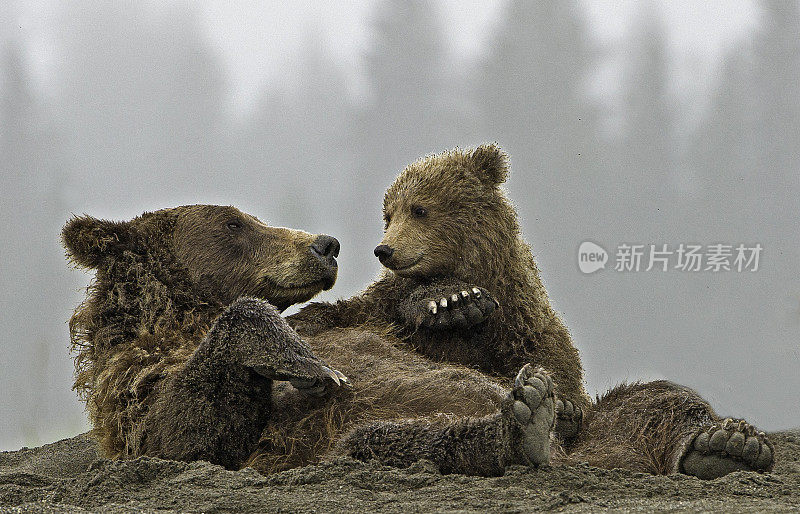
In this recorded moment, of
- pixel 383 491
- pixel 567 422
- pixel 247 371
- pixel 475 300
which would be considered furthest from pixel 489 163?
pixel 383 491

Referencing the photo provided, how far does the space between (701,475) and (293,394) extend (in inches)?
70.6

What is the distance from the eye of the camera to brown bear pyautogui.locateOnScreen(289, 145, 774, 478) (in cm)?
454

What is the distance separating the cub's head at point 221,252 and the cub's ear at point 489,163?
1.11 m

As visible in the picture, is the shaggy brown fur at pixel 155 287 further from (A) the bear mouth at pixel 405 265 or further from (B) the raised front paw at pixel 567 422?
(B) the raised front paw at pixel 567 422

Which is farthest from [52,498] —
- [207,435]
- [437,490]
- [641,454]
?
[641,454]

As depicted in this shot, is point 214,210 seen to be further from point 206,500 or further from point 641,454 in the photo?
point 641,454

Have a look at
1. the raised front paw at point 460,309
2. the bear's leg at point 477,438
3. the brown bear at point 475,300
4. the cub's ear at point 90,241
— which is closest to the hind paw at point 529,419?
the bear's leg at point 477,438

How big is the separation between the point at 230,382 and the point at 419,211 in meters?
1.86

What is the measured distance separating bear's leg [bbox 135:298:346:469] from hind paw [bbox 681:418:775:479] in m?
1.54

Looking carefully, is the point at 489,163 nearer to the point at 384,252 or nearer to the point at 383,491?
the point at 384,252

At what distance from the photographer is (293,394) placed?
4031mm

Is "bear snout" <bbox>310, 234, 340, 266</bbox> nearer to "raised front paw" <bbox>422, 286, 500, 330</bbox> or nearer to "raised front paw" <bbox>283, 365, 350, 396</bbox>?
"raised front paw" <bbox>422, 286, 500, 330</bbox>

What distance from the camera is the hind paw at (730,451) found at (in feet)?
11.8

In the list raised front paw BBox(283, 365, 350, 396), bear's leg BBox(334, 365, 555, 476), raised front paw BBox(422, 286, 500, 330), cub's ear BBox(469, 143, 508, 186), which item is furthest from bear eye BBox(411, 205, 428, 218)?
bear's leg BBox(334, 365, 555, 476)
